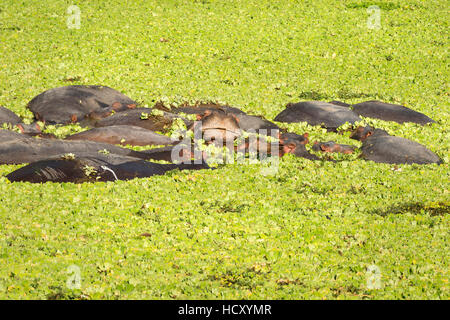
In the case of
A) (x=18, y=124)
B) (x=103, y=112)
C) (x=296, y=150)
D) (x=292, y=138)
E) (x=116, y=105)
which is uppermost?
(x=116, y=105)

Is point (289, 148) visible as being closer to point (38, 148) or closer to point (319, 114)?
point (319, 114)

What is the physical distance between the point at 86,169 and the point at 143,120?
17.1ft

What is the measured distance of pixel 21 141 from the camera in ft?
50.5

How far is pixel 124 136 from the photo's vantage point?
56.4ft

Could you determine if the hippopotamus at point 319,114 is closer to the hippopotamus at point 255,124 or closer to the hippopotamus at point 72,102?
the hippopotamus at point 255,124

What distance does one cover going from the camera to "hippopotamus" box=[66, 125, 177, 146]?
17.0 metres

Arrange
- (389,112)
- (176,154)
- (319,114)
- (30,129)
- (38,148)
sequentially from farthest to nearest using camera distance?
(389,112)
(319,114)
(30,129)
(176,154)
(38,148)

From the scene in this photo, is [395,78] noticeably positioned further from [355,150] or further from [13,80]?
[13,80]

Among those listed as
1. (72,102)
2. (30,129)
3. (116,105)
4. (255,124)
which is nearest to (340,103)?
(255,124)

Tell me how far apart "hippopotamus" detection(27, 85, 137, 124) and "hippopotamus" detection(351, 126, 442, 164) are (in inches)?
325

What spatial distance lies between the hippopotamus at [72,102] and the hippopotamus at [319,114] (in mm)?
5463

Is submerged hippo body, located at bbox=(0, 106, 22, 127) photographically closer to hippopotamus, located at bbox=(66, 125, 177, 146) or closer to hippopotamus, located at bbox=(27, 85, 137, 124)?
hippopotamus, located at bbox=(27, 85, 137, 124)

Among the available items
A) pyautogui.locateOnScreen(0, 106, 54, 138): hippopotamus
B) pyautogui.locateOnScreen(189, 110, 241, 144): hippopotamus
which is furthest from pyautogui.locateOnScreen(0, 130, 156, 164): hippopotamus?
pyautogui.locateOnScreen(189, 110, 241, 144): hippopotamus

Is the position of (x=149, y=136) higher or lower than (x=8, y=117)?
lower
